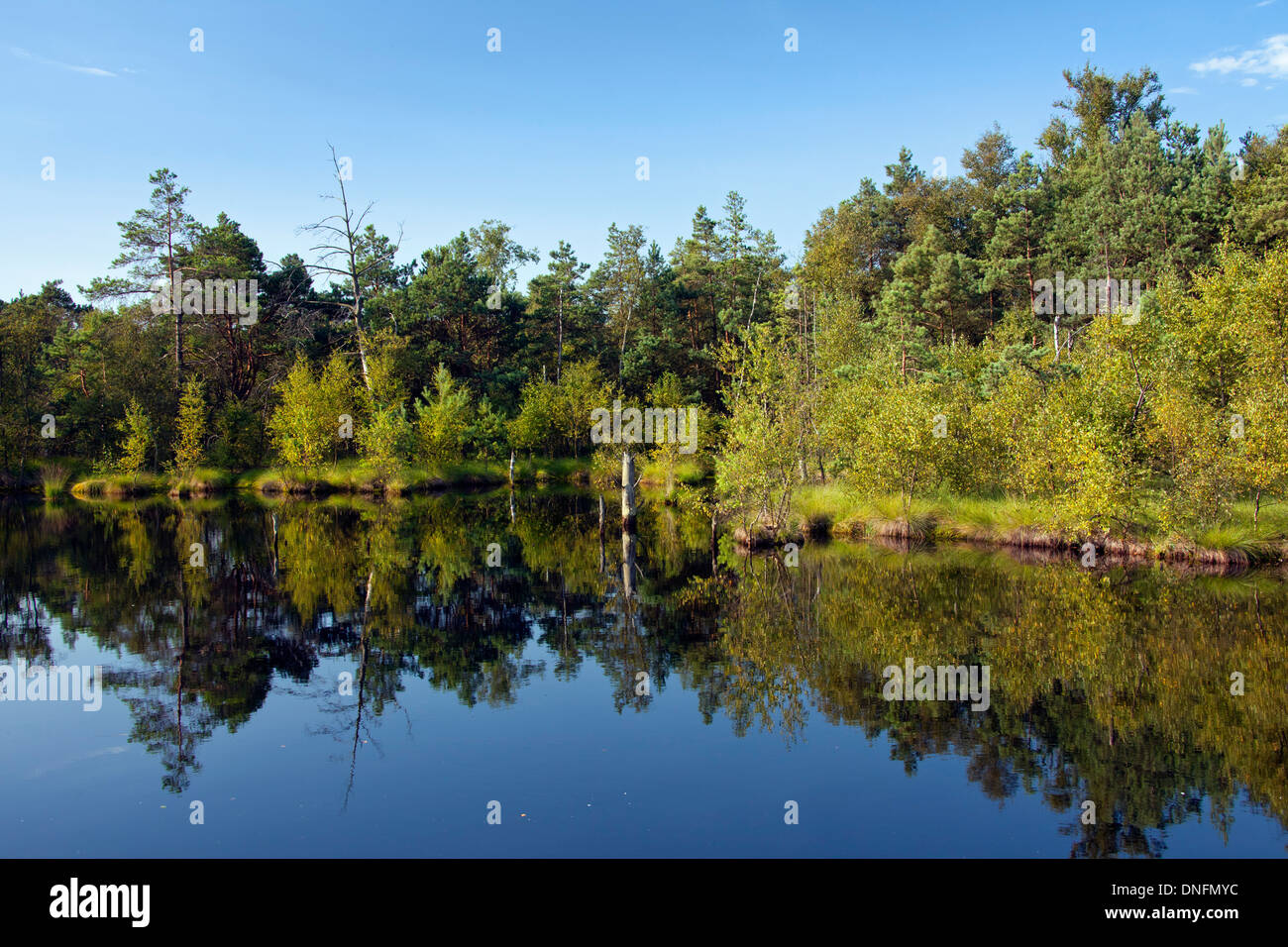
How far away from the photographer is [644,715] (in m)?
12.6

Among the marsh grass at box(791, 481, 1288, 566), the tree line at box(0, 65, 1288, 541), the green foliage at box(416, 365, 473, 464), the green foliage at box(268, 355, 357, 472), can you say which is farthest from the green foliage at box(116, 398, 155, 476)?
the marsh grass at box(791, 481, 1288, 566)

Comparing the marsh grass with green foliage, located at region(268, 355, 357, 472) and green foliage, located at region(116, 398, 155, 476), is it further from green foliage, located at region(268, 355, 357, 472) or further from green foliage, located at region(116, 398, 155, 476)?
green foliage, located at region(116, 398, 155, 476)

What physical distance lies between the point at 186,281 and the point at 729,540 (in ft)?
136

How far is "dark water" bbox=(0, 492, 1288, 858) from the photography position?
8938 mm

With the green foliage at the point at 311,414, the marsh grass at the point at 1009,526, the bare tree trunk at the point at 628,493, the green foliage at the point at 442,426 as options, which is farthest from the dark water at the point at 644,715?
the green foliage at the point at 442,426

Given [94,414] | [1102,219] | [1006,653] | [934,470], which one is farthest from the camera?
[94,414]

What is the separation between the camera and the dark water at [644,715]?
8938 millimetres

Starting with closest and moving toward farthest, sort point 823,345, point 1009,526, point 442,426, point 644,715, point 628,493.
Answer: point 644,715 → point 1009,526 → point 628,493 → point 823,345 → point 442,426

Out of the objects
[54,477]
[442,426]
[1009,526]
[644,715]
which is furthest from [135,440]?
[644,715]

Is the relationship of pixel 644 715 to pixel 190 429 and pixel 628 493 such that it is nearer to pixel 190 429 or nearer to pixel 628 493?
pixel 628 493

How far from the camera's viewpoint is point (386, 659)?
1539cm
